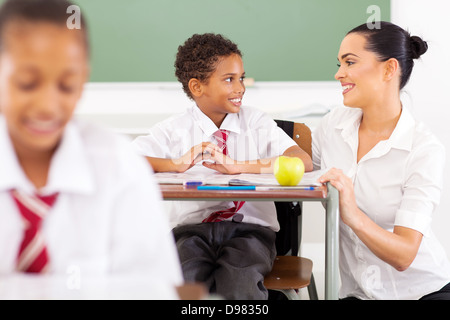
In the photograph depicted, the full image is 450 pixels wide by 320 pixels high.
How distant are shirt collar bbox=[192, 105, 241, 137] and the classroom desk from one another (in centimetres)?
63

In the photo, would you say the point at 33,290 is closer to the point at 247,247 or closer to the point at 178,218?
the point at 247,247

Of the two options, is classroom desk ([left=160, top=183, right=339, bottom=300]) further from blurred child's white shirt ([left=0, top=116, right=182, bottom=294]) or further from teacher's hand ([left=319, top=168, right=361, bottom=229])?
blurred child's white shirt ([left=0, top=116, right=182, bottom=294])

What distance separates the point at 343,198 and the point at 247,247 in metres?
0.38

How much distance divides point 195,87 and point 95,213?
5.49 ft

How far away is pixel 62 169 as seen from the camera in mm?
595

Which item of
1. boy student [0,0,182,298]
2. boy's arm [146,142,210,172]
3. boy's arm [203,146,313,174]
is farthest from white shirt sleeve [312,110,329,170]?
boy student [0,0,182,298]

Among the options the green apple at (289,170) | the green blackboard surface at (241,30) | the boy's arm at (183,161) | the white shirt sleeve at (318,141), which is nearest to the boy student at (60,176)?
the green apple at (289,170)

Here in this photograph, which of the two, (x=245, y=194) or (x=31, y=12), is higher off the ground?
(x=31, y=12)

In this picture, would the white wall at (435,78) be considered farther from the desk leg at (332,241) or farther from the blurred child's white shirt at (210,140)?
the desk leg at (332,241)

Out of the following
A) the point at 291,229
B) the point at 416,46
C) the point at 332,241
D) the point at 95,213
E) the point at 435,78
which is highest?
the point at 416,46

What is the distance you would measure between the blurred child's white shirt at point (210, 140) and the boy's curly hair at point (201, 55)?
0.63ft

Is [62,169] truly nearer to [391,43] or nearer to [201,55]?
[391,43]

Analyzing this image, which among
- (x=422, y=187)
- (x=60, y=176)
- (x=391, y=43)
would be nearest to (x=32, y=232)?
(x=60, y=176)

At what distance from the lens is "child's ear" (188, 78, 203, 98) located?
7.29 ft
